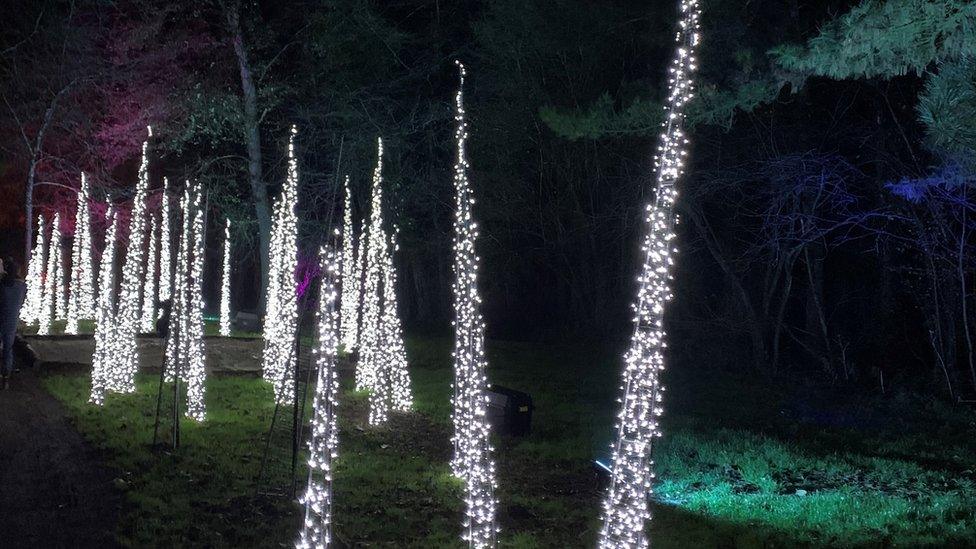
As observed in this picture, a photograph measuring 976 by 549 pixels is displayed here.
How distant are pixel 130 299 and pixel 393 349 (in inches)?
134

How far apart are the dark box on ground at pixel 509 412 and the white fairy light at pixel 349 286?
326 cm

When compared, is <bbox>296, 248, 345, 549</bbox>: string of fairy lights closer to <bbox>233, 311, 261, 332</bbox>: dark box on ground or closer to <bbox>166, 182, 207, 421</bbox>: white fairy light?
<bbox>166, 182, 207, 421</bbox>: white fairy light

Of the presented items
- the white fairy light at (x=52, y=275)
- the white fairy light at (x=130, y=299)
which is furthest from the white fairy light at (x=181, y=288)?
the white fairy light at (x=52, y=275)

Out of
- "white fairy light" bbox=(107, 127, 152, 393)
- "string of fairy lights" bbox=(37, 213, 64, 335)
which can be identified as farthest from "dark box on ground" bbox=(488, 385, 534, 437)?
"string of fairy lights" bbox=(37, 213, 64, 335)

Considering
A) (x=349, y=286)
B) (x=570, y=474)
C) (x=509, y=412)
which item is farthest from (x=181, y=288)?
(x=349, y=286)

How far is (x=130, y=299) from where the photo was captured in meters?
10.4

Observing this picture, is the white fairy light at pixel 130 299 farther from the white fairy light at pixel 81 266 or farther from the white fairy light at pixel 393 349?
the white fairy light at pixel 81 266

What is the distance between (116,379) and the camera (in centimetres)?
1088

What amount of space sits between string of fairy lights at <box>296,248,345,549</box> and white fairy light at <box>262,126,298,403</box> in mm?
3477

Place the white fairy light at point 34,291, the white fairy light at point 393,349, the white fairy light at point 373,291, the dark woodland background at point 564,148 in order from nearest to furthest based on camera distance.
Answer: the white fairy light at point 393,349 → the white fairy light at point 373,291 → the dark woodland background at point 564,148 → the white fairy light at point 34,291

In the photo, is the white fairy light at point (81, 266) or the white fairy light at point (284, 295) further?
the white fairy light at point (81, 266)

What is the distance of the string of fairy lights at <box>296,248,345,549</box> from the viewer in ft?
17.2

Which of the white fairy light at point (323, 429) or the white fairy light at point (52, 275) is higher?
the white fairy light at point (52, 275)

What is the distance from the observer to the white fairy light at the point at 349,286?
12388 mm
